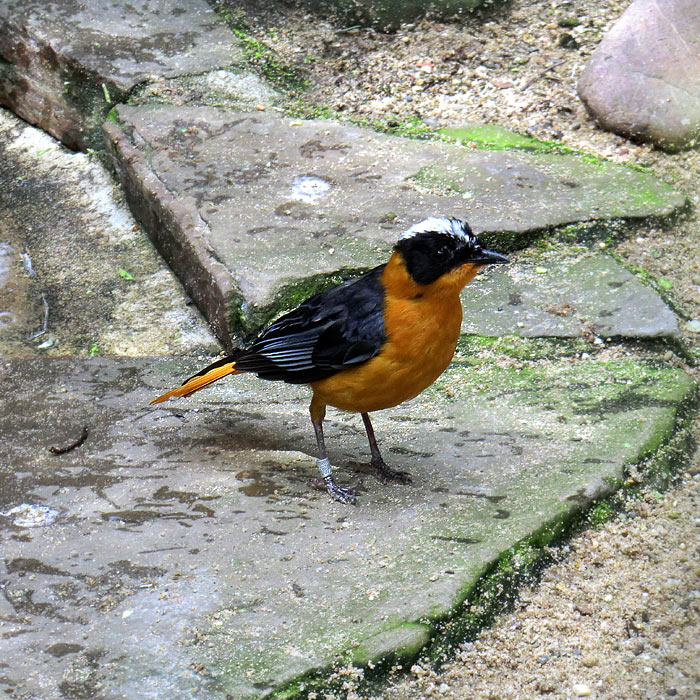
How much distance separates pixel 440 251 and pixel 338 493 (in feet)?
2.92

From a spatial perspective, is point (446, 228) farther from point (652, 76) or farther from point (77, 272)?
point (652, 76)

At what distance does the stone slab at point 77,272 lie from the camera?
4578 mm

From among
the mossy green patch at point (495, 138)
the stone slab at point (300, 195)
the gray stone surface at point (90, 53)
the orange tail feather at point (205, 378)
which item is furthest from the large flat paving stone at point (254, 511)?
the gray stone surface at point (90, 53)

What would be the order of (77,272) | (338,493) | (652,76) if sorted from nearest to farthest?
(338,493) < (77,272) < (652,76)

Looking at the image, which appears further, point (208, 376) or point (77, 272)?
point (77, 272)

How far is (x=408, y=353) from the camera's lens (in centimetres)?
314

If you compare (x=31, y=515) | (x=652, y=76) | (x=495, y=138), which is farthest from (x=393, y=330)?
(x=652, y=76)

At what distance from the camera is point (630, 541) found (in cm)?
299

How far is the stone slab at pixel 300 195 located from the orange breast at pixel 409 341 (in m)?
1.13

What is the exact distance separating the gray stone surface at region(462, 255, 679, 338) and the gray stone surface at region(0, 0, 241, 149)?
2.52 meters

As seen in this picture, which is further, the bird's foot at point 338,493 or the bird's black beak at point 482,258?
the bird's foot at point 338,493

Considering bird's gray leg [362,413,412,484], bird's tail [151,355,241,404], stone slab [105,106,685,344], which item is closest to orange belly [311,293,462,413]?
bird's gray leg [362,413,412,484]

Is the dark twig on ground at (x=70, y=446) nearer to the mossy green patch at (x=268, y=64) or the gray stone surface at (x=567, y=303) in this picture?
the gray stone surface at (x=567, y=303)

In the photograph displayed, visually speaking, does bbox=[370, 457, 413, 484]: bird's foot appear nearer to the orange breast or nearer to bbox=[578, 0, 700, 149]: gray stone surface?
the orange breast
